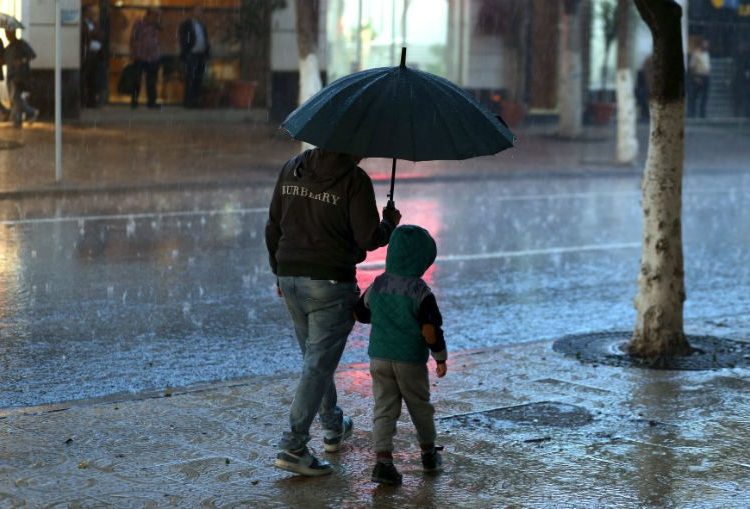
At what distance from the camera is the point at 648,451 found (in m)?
6.64

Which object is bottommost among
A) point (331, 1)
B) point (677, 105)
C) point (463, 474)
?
point (463, 474)

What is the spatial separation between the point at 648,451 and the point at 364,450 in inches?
55.8

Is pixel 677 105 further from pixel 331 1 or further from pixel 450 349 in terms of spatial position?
pixel 331 1

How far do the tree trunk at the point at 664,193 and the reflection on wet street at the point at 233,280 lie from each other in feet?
3.76

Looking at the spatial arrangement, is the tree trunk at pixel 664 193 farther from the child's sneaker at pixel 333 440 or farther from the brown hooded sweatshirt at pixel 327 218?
the brown hooded sweatshirt at pixel 327 218

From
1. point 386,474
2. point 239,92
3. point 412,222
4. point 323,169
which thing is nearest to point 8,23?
point 239,92

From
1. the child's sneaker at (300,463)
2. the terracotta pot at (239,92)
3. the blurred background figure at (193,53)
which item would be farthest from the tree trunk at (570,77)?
the child's sneaker at (300,463)

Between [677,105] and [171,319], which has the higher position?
[677,105]

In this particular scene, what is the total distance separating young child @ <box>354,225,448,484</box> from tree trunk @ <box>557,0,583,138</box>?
911 inches

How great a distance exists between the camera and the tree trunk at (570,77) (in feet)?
93.7

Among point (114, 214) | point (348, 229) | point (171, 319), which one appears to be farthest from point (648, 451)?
point (114, 214)

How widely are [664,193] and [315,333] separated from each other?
354cm

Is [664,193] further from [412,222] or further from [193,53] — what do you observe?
[193,53]

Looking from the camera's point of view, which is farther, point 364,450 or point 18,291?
point 18,291
